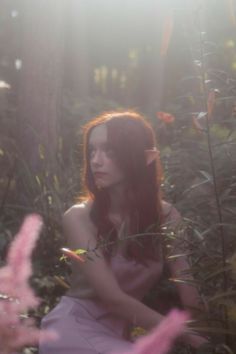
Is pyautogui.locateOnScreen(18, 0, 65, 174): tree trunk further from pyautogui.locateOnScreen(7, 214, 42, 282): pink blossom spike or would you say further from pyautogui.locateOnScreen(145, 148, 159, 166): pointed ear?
pyautogui.locateOnScreen(7, 214, 42, 282): pink blossom spike

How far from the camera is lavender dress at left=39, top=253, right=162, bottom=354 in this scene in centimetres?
288

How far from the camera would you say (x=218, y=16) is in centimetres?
948

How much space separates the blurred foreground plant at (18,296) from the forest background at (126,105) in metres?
0.57

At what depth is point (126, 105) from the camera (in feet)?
42.5

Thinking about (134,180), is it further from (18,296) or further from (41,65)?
(41,65)

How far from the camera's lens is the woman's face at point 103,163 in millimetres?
3164

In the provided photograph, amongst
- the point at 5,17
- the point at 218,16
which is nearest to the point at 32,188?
the point at 5,17

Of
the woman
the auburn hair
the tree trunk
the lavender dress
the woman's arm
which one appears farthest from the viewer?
the tree trunk

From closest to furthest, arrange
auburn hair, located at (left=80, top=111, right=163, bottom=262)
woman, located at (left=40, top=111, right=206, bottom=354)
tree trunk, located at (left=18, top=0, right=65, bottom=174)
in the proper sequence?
woman, located at (left=40, top=111, right=206, bottom=354) < auburn hair, located at (left=80, top=111, right=163, bottom=262) < tree trunk, located at (left=18, top=0, right=65, bottom=174)

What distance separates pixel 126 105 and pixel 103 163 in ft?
32.4

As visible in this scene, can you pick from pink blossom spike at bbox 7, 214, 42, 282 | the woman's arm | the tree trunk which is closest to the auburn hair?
the woman's arm

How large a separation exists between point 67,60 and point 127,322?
363 inches

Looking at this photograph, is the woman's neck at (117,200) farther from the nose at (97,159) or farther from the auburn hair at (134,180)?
the nose at (97,159)

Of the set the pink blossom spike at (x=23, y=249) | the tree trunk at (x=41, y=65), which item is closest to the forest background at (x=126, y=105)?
the tree trunk at (x=41, y=65)
